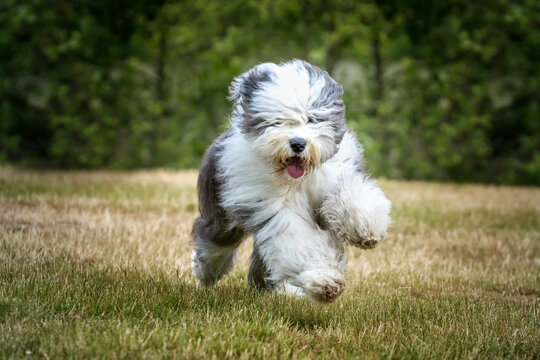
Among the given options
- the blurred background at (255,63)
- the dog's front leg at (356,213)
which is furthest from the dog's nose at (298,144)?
the blurred background at (255,63)

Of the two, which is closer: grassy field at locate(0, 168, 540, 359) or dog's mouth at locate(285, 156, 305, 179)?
grassy field at locate(0, 168, 540, 359)

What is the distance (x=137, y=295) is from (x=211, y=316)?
575 mm

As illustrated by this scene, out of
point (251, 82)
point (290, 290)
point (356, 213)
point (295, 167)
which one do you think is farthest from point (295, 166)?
point (290, 290)

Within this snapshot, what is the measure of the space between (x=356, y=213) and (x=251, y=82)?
96 centimetres

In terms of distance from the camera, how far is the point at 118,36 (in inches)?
512

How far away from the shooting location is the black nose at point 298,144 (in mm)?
3314

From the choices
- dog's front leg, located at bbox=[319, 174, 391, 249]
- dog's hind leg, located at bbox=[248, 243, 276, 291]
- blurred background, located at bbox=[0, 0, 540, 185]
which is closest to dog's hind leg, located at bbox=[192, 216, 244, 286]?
dog's hind leg, located at bbox=[248, 243, 276, 291]

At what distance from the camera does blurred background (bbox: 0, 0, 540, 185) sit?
12.6 metres

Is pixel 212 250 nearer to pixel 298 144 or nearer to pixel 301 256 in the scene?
pixel 301 256

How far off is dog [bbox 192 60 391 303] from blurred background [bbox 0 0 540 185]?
29.4 ft

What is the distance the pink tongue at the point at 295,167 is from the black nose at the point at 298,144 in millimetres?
69

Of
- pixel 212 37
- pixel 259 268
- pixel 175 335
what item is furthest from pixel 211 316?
pixel 212 37

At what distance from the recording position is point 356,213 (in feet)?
11.2

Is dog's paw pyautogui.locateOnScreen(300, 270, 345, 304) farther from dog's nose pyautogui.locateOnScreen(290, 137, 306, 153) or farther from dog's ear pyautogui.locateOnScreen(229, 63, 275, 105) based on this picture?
dog's ear pyautogui.locateOnScreen(229, 63, 275, 105)
